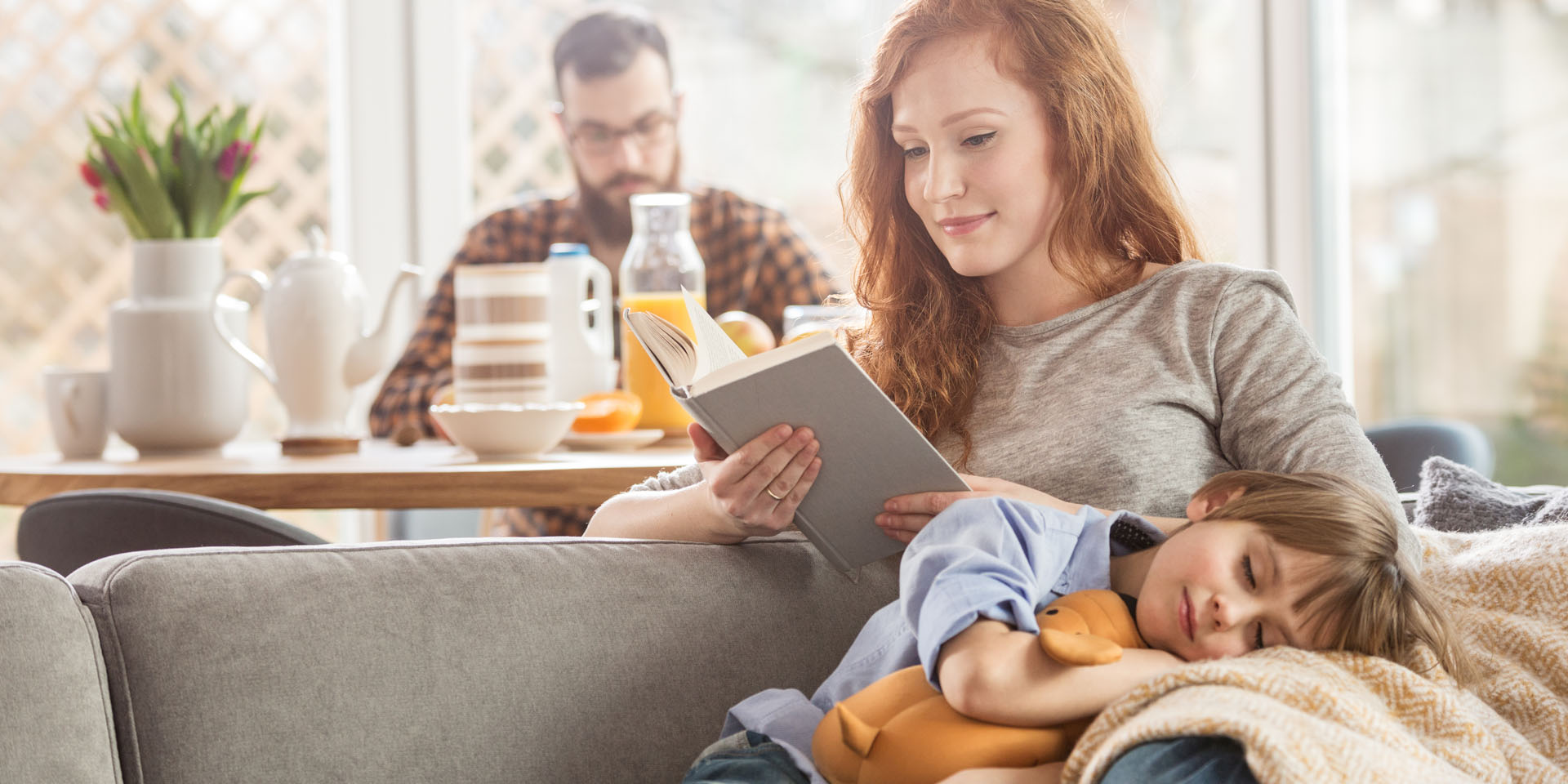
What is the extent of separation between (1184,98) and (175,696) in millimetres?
2870

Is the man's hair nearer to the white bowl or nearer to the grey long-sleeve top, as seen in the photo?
the white bowl

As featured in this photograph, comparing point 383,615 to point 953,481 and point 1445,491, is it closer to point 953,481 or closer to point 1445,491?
point 953,481

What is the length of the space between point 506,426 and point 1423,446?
123 cm

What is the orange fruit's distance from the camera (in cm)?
176

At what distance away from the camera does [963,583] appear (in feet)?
2.97

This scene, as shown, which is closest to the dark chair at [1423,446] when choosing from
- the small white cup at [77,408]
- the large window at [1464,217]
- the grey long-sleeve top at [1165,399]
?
the grey long-sleeve top at [1165,399]

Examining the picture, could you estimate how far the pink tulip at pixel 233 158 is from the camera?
179 centimetres

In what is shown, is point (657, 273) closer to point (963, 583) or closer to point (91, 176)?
point (91, 176)

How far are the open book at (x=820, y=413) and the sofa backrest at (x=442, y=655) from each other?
94 mm

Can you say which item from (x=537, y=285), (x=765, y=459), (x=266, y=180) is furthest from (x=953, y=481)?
(x=266, y=180)

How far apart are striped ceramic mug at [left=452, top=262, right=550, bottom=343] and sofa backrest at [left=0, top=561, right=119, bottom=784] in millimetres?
858

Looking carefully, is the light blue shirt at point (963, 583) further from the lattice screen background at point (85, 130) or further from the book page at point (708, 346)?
the lattice screen background at point (85, 130)

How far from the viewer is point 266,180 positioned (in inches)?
150

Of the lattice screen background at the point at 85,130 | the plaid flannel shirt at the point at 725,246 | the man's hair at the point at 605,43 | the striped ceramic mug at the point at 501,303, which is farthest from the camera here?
the lattice screen background at the point at 85,130
